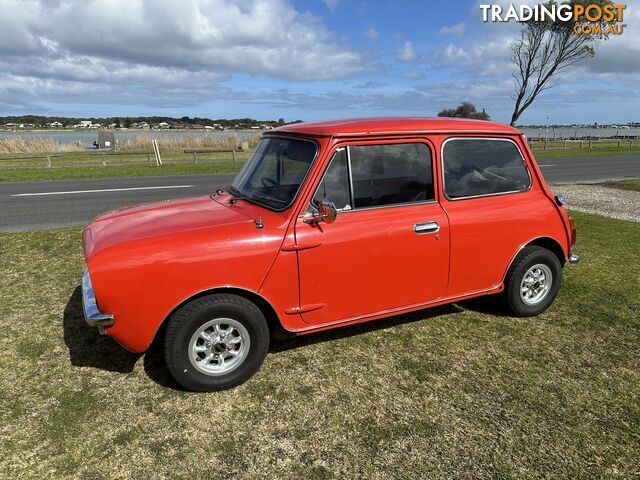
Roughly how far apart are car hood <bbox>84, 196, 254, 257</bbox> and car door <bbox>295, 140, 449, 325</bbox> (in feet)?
2.11

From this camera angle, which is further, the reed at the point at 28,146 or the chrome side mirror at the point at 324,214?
the reed at the point at 28,146

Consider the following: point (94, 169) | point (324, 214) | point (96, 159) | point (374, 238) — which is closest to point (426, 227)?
point (374, 238)

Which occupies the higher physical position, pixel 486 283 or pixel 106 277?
pixel 106 277

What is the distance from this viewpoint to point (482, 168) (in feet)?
13.8

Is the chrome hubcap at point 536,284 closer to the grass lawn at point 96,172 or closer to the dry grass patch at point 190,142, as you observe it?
the grass lawn at point 96,172

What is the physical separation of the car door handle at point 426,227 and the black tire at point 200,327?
143 centimetres

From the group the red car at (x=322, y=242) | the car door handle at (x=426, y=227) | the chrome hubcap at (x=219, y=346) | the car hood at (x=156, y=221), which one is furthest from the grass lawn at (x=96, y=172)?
the car door handle at (x=426, y=227)

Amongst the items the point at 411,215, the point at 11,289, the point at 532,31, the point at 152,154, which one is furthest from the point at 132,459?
the point at 152,154

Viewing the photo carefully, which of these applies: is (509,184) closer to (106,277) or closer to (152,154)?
(106,277)

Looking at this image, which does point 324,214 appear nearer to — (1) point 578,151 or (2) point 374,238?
(2) point 374,238

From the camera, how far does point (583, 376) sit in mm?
3600

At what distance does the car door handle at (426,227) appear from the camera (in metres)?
3.79

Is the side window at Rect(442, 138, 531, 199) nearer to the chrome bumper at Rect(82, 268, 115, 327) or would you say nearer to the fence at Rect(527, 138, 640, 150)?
the chrome bumper at Rect(82, 268, 115, 327)

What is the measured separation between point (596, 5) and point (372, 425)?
20.9 metres
